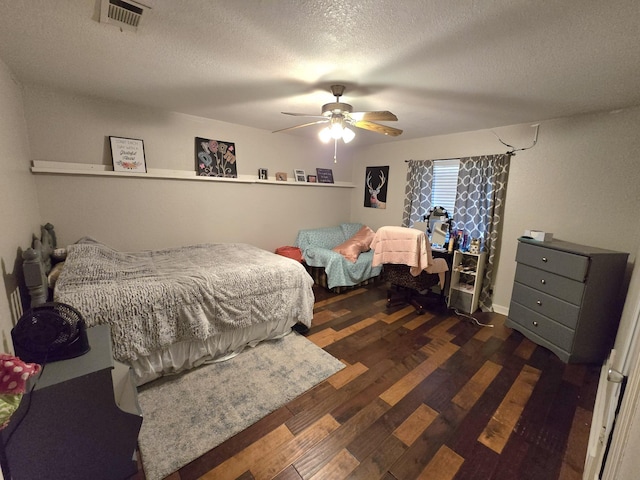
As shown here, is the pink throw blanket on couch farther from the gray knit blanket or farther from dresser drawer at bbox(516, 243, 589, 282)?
the gray knit blanket

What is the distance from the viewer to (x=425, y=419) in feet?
5.64

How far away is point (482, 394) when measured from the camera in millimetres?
1950

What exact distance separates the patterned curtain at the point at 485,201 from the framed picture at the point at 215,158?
3.11 m

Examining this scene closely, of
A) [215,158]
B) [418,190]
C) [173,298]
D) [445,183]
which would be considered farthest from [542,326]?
[215,158]

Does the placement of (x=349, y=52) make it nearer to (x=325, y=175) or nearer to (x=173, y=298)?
(x=173, y=298)

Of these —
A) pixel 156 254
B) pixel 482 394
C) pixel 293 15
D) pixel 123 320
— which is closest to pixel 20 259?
pixel 123 320

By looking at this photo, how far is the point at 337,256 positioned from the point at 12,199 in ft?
10.3

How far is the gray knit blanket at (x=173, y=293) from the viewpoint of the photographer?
1755 mm

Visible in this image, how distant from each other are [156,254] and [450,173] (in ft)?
12.9

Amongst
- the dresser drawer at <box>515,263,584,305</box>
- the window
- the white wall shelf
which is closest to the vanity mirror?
the window

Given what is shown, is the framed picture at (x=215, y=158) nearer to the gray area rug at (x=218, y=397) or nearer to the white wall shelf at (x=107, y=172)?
the white wall shelf at (x=107, y=172)

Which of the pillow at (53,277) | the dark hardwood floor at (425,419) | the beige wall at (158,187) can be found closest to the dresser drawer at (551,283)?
the dark hardwood floor at (425,419)

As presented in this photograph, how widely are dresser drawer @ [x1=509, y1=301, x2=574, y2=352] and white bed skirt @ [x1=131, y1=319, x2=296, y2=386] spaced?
2.46 m

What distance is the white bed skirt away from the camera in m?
1.91
